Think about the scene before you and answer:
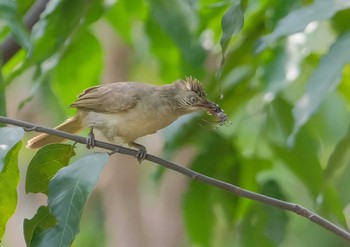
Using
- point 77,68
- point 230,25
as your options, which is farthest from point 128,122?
point 230,25

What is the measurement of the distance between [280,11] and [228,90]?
0.40 metres

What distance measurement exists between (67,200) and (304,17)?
0.84 metres

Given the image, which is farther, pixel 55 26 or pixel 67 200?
pixel 55 26

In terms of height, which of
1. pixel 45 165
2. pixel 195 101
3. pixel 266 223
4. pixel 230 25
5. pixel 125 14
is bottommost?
pixel 266 223

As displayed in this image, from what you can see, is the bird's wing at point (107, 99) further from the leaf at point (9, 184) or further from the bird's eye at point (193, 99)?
the leaf at point (9, 184)

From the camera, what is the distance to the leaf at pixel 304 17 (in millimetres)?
2277

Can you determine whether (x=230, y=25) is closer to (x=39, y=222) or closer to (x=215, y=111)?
(x=215, y=111)

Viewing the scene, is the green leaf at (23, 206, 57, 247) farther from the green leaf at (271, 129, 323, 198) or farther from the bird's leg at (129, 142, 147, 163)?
the green leaf at (271, 129, 323, 198)

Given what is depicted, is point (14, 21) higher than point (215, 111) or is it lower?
higher

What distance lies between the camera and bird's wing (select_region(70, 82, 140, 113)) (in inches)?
108

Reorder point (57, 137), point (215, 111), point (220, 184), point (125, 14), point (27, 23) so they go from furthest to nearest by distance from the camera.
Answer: point (125, 14) < point (27, 23) < point (57, 137) < point (215, 111) < point (220, 184)

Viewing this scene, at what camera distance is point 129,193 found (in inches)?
281

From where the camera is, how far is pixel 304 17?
7.55ft

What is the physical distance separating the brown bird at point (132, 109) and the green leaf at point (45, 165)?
56 cm
